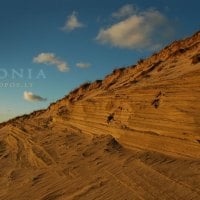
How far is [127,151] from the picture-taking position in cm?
986

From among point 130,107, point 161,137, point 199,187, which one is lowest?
point 199,187

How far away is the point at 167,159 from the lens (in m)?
8.38

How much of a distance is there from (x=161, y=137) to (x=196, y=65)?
2.27 meters

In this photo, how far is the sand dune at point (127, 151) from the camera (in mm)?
7555

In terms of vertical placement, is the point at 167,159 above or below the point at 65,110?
below

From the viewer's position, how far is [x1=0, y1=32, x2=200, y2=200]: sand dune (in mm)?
7555

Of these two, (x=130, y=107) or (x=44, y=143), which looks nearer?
(x=130, y=107)

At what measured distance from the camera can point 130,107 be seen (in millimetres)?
10656

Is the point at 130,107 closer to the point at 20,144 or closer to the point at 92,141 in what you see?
the point at 92,141

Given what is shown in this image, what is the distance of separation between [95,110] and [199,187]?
6.40 metres

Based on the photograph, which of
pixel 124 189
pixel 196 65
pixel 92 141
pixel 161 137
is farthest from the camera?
pixel 92 141

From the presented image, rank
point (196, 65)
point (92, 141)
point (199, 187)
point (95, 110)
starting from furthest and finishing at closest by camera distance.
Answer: point (95, 110), point (92, 141), point (196, 65), point (199, 187)

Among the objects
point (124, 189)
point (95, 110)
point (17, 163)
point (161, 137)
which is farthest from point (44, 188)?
point (95, 110)

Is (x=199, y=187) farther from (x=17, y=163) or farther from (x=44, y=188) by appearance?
(x=17, y=163)
